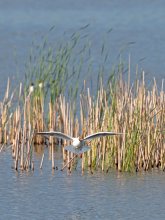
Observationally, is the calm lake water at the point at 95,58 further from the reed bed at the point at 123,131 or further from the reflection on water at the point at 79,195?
the reed bed at the point at 123,131

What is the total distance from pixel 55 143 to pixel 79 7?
24.0m

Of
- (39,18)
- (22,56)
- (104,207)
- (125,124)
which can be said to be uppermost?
(39,18)

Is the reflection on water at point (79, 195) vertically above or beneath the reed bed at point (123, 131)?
beneath

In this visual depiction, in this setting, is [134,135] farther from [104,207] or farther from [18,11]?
[18,11]

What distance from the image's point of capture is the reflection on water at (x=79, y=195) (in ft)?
32.7

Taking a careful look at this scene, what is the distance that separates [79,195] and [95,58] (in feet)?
38.1

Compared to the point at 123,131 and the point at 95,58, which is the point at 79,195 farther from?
the point at 95,58

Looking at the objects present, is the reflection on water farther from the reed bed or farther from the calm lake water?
the reed bed

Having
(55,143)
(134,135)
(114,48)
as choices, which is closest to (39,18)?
(114,48)

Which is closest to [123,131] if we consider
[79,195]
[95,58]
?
[79,195]

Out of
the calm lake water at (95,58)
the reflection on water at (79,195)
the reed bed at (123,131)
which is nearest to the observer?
the reflection on water at (79,195)

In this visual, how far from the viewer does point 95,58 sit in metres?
22.2

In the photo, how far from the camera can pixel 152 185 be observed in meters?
11.2

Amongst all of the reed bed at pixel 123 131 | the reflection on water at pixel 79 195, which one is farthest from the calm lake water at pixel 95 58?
the reed bed at pixel 123 131
